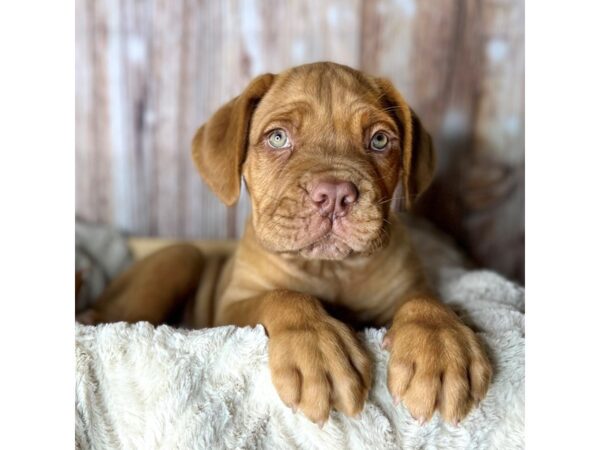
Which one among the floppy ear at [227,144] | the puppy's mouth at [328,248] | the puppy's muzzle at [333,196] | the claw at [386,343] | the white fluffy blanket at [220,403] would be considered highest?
the floppy ear at [227,144]

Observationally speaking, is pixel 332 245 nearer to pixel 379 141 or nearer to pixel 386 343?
pixel 386 343

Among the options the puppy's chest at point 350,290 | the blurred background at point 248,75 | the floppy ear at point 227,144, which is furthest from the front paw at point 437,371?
the blurred background at point 248,75

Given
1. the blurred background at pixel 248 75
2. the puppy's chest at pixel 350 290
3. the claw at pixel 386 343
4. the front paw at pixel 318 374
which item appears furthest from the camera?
the blurred background at pixel 248 75

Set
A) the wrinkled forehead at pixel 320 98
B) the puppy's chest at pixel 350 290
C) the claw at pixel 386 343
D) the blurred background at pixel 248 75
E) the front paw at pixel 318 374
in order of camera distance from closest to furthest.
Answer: the front paw at pixel 318 374, the claw at pixel 386 343, the wrinkled forehead at pixel 320 98, the puppy's chest at pixel 350 290, the blurred background at pixel 248 75

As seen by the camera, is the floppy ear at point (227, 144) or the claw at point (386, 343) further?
the floppy ear at point (227, 144)

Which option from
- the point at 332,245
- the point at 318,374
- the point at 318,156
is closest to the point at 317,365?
the point at 318,374

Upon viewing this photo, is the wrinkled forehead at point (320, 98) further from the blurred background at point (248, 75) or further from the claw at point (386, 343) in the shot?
the blurred background at point (248, 75)

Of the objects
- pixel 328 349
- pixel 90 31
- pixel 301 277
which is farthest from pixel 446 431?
pixel 90 31
